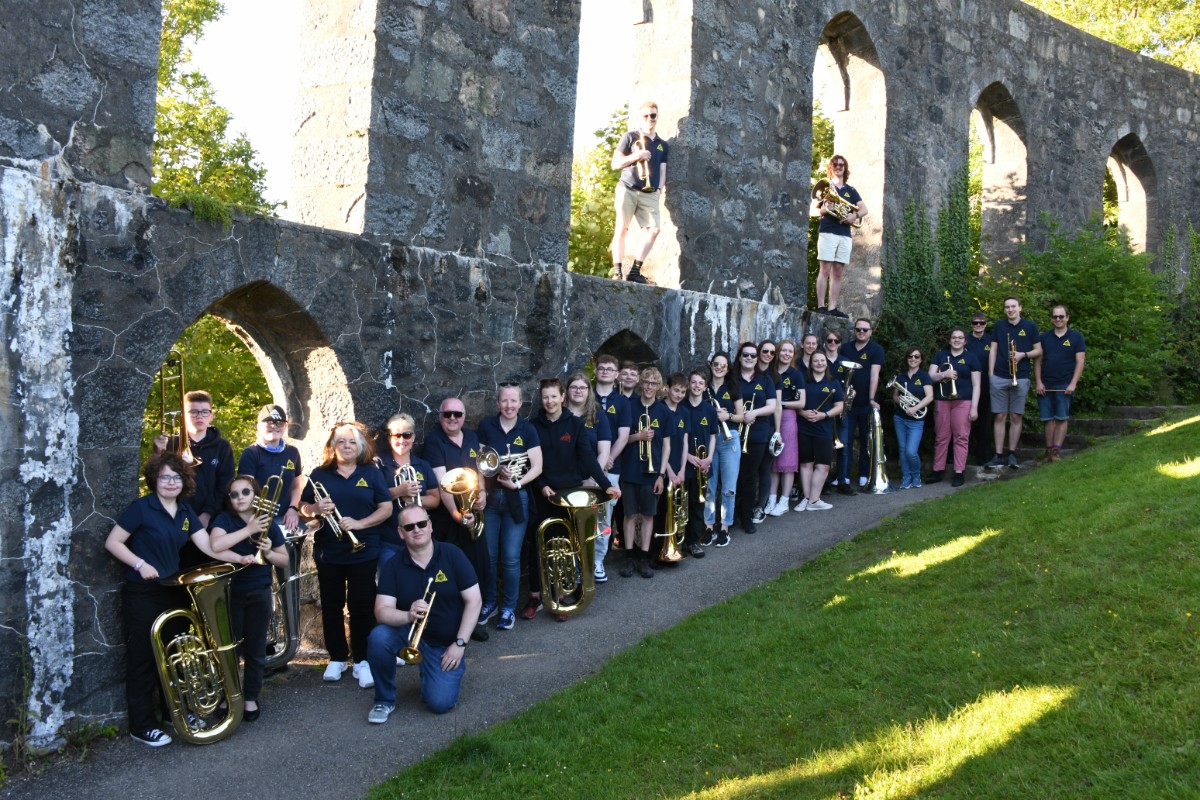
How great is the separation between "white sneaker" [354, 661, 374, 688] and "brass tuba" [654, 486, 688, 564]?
2.64 meters

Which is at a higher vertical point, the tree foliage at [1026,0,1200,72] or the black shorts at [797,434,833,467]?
the tree foliage at [1026,0,1200,72]

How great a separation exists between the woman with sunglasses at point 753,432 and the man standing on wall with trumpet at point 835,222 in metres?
2.36

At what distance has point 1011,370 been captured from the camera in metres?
9.57

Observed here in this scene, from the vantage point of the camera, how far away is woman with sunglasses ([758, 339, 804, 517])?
887 centimetres

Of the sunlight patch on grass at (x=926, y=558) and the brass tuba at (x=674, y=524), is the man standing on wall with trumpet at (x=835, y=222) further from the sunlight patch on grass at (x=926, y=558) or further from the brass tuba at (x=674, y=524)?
the sunlight patch on grass at (x=926, y=558)

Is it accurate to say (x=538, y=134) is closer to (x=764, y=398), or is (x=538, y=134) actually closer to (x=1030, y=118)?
(x=764, y=398)

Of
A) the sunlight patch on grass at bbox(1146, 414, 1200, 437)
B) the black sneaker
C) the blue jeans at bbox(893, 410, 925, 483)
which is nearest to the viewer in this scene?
the black sneaker

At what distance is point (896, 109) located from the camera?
11.2 meters

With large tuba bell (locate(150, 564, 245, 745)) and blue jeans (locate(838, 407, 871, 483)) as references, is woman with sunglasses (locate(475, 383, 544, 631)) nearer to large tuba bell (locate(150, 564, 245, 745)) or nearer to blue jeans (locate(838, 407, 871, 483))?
large tuba bell (locate(150, 564, 245, 745))

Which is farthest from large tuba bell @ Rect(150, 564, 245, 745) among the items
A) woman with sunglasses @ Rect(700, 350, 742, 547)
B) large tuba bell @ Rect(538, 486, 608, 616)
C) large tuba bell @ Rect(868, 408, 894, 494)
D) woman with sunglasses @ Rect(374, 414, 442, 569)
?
large tuba bell @ Rect(868, 408, 894, 494)

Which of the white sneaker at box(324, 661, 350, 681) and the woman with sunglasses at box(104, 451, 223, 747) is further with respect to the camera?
the white sneaker at box(324, 661, 350, 681)

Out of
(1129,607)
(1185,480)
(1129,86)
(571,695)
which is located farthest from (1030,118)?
(571,695)

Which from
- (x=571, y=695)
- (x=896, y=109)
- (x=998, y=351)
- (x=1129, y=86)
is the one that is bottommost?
(x=571, y=695)

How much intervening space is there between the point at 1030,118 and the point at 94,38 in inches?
469
